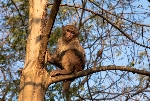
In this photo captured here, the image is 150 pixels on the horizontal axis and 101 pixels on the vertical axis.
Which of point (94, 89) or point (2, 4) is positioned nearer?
point (2, 4)

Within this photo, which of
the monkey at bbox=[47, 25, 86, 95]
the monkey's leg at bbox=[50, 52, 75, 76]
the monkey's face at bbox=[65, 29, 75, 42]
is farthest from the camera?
the monkey's face at bbox=[65, 29, 75, 42]

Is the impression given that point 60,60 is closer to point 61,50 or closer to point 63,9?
point 61,50

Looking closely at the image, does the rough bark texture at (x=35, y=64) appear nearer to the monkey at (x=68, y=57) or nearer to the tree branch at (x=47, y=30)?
the tree branch at (x=47, y=30)

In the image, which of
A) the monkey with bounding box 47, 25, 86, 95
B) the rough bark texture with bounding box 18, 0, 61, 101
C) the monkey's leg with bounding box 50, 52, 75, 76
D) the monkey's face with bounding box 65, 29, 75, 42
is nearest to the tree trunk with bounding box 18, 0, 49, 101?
the rough bark texture with bounding box 18, 0, 61, 101

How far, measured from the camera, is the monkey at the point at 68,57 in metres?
5.63

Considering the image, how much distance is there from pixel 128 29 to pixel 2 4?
392 cm

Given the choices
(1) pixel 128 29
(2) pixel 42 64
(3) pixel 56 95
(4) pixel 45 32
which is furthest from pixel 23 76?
(3) pixel 56 95

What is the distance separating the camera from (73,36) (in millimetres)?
6594

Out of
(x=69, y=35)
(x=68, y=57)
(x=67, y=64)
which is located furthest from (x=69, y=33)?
(x=67, y=64)

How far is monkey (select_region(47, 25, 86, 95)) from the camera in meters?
5.63

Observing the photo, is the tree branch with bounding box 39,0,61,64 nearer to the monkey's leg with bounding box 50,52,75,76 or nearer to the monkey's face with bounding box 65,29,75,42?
the monkey's leg with bounding box 50,52,75,76

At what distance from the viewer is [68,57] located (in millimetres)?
5781

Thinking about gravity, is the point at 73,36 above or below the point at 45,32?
above

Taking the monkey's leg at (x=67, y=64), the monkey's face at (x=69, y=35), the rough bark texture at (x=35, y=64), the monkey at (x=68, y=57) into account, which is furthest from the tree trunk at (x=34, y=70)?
the monkey's face at (x=69, y=35)
